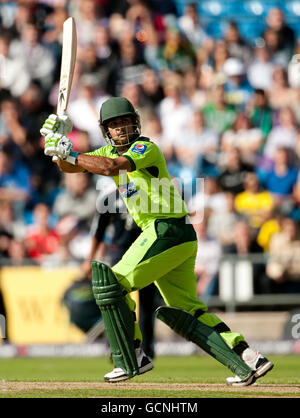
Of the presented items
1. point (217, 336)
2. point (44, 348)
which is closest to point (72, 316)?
point (44, 348)

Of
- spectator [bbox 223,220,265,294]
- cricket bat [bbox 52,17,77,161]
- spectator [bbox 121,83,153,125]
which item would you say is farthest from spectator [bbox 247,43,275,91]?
cricket bat [bbox 52,17,77,161]

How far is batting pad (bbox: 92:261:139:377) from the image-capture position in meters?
6.76

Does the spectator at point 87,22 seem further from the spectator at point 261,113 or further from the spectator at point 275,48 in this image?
the spectator at point 261,113

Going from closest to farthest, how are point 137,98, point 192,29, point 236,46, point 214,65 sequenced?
point 137,98
point 214,65
point 236,46
point 192,29

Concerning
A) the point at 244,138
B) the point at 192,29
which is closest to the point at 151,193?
the point at 244,138

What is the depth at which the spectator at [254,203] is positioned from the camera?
516 inches

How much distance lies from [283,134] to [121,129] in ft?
24.6

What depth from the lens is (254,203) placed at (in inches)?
529

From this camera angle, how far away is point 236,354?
22.7 feet

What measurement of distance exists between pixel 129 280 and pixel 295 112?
8.41 metres

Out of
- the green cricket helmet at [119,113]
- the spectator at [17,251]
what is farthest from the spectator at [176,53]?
the green cricket helmet at [119,113]

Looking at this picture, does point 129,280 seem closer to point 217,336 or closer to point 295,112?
point 217,336

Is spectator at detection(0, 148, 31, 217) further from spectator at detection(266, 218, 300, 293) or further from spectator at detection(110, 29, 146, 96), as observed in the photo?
spectator at detection(266, 218, 300, 293)

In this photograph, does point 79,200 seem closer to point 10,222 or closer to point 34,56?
point 10,222
